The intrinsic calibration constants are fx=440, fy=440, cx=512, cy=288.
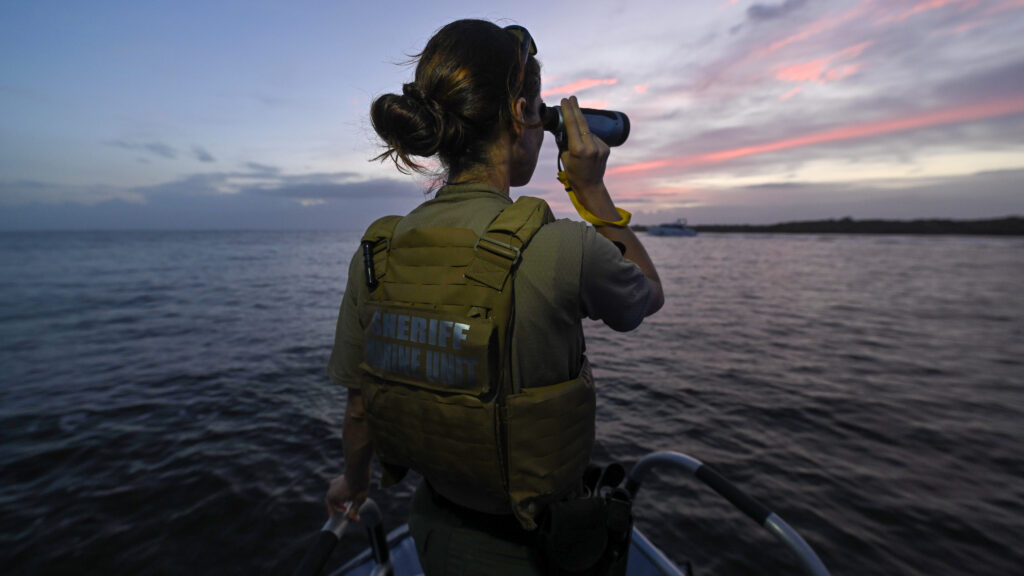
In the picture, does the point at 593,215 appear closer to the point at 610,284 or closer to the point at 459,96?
the point at 610,284

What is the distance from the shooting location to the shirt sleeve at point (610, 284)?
1213 mm

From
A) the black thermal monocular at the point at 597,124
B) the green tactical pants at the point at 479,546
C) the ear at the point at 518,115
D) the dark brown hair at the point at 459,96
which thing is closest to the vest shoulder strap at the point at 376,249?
the dark brown hair at the point at 459,96

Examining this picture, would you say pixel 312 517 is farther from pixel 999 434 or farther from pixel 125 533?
pixel 999 434

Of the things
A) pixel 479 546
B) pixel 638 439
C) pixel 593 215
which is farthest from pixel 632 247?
pixel 638 439

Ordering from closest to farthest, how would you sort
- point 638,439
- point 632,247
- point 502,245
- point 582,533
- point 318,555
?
1. point 502,245
2. point 582,533
3. point 632,247
4. point 318,555
5. point 638,439

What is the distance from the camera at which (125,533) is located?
5.05 m

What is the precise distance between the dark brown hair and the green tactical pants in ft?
3.99

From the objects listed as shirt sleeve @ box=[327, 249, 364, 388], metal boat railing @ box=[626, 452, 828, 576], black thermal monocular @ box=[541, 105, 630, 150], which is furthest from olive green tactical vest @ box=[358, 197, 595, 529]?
metal boat railing @ box=[626, 452, 828, 576]

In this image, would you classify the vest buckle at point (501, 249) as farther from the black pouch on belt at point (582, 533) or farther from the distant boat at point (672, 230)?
the distant boat at point (672, 230)

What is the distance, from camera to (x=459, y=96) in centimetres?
143

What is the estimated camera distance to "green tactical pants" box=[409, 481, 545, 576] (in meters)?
Result: 1.41

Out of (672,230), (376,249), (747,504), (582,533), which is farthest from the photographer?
(672,230)

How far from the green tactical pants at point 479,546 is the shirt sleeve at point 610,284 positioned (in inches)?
29.7

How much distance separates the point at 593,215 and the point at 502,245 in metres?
0.44
